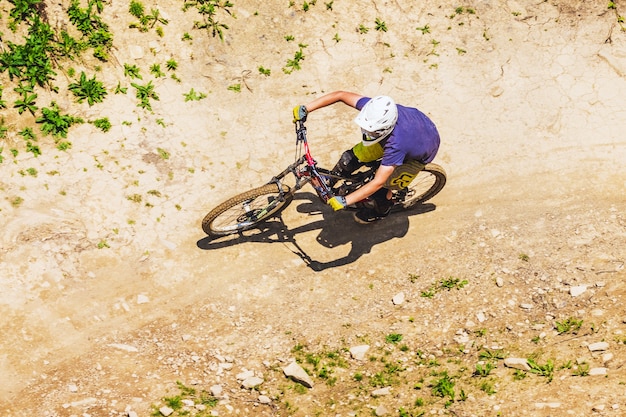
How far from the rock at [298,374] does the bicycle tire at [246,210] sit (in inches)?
100

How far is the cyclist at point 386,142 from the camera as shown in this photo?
7242mm

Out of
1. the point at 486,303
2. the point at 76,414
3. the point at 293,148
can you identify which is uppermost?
the point at 293,148

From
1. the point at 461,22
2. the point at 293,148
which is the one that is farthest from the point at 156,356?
the point at 461,22

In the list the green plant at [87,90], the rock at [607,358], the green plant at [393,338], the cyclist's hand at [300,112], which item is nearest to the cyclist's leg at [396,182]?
the cyclist's hand at [300,112]

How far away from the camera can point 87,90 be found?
400 inches

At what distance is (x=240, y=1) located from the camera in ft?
38.4

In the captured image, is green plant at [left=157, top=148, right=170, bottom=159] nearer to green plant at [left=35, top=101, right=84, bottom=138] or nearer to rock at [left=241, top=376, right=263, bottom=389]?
green plant at [left=35, top=101, right=84, bottom=138]

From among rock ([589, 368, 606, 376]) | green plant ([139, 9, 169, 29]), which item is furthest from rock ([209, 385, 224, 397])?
green plant ([139, 9, 169, 29])

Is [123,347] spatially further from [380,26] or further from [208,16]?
[380,26]

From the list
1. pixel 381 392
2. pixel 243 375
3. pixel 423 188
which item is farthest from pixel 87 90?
pixel 381 392

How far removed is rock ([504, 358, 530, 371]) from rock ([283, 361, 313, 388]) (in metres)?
2.60

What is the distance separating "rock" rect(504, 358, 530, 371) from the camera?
718cm

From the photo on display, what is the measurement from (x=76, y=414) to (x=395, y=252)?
17.5 ft

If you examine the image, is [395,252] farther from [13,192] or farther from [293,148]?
[13,192]
